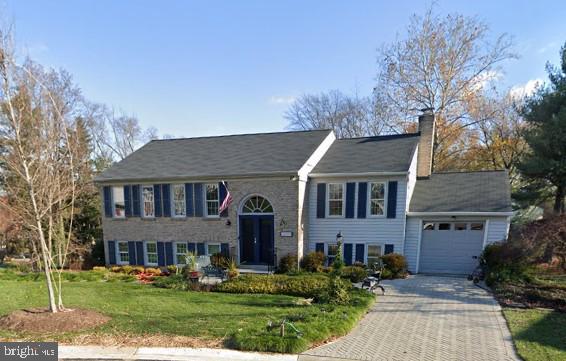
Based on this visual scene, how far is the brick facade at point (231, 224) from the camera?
46.4ft

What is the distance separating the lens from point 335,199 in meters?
14.7

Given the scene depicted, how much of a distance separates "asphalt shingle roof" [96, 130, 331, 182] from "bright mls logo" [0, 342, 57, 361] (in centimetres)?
982

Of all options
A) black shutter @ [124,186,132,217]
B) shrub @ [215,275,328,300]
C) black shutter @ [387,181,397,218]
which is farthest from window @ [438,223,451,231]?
black shutter @ [124,186,132,217]

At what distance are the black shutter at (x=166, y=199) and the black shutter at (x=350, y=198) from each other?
31.6 ft

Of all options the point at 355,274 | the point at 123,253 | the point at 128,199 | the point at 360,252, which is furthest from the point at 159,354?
the point at 123,253

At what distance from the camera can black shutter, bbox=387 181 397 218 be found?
13.6m

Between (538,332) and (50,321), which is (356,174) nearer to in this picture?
(538,332)

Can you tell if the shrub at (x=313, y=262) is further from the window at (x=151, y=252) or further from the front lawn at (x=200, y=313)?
the window at (x=151, y=252)

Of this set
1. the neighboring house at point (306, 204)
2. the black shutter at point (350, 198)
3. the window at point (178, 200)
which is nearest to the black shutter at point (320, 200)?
the neighboring house at point (306, 204)

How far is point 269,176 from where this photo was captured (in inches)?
564

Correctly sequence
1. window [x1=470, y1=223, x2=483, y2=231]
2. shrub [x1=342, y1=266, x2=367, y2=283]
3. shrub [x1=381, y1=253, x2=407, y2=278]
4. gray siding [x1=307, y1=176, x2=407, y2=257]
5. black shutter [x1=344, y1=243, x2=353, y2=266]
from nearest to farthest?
shrub [x1=342, y1=266, x2=367, y2=283]
shrub [x1=381, y1=253, x2=407, y2=278]
window [x1=470, y1=223, x2=483, y2=231]
gray siding [x1=307, y1=176, x2=407, y2=257]
black shutter [x1=344, y1=243, x2=353, y2=266]

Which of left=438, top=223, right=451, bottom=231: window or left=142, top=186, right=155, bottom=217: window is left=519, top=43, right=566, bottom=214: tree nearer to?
left=438, top=223, right=451, bottom=231: window

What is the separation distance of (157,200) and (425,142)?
15606 mm

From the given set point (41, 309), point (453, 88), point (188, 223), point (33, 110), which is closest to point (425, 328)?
point (41, 309)
